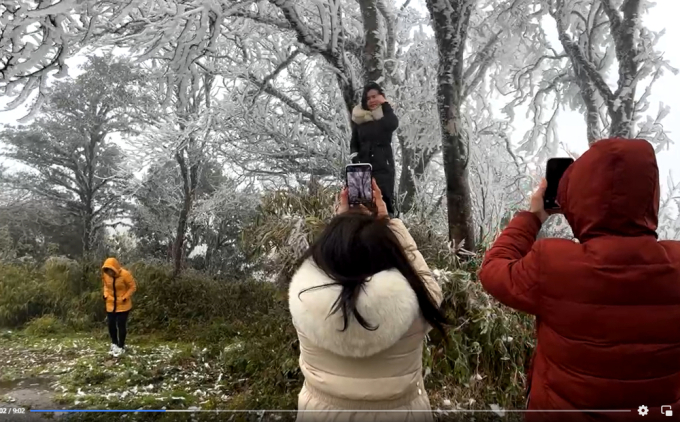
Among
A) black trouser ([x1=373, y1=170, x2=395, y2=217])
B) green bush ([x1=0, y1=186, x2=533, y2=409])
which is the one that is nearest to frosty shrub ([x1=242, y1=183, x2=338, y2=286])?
green bush ([x1=0, y1=186, x2=533, y2=409])

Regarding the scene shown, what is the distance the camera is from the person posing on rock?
2.28m

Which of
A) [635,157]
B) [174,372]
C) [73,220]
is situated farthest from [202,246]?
[635,157]

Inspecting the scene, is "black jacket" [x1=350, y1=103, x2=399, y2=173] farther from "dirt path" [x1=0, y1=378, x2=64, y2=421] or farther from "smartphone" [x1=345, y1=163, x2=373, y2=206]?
"dirt path" [x1=0, y1=378, x2=64, y2=421]

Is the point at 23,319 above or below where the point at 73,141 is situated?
below

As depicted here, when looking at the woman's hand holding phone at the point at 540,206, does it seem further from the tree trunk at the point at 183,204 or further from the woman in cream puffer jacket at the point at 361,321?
the tree trunk at the point at 183,204

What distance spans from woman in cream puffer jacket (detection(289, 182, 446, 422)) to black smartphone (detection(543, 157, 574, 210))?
0.38 m

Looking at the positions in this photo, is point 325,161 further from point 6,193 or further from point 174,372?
point 6,193

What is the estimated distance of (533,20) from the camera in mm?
2885

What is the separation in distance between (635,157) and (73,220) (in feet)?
9.93

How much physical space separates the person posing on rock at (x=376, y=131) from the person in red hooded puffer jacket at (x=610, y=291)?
1.44m

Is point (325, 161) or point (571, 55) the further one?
point (325, 161)

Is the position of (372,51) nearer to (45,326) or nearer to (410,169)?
(410,169)

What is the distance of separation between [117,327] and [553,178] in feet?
7.44

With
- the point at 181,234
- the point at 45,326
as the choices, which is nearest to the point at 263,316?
the point at 181,234
